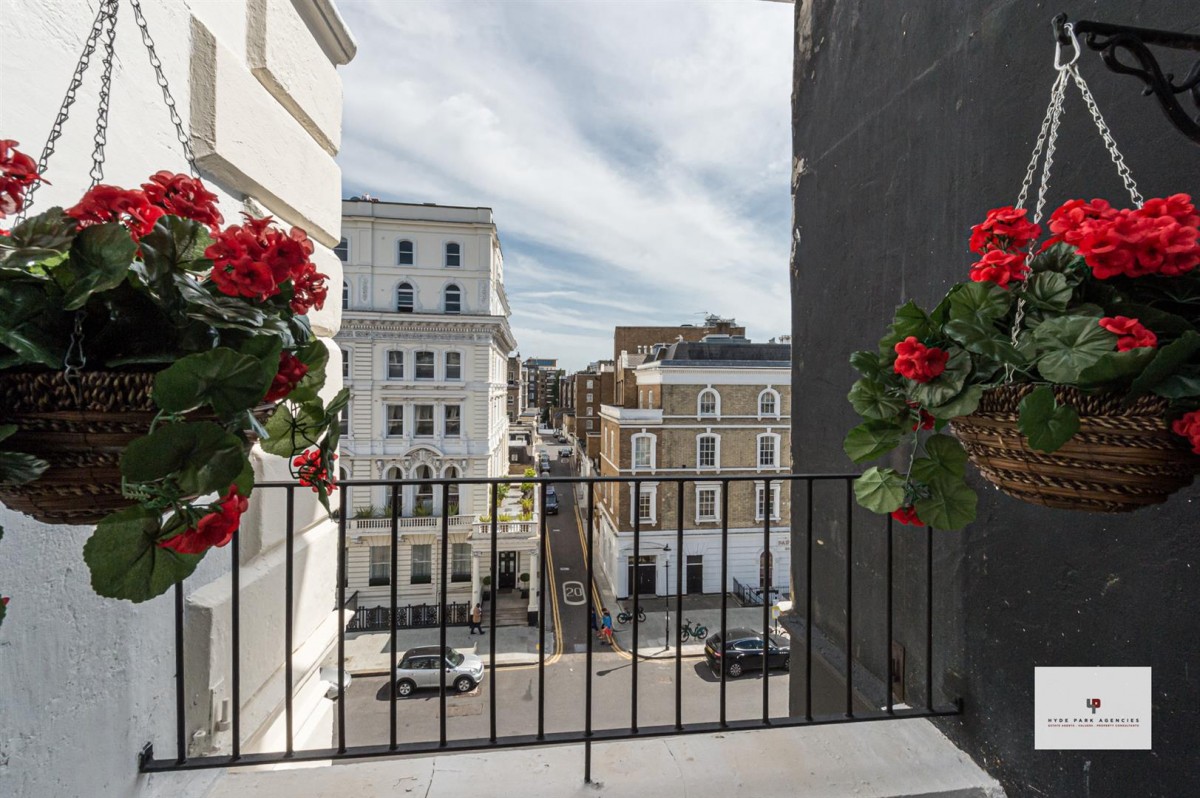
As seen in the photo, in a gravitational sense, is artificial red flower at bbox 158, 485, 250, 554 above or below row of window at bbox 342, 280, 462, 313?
below

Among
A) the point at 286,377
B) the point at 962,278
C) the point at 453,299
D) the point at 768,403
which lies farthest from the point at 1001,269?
the point at 453,299

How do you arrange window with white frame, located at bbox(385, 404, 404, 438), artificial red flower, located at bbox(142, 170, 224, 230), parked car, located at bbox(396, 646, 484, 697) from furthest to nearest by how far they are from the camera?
window with white frame, located at bbox(385, 404, 404, 438)
parked car, located at bbox(396, 646, 484, 697)
artificial red flower, located at bbox(142, 170, 224, 230)

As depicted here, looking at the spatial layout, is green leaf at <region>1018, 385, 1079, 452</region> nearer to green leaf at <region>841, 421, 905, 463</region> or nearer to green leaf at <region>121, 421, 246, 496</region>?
green leaf at <region>841, 421, 905, 463</region>

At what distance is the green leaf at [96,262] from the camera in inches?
Answer: 26.9

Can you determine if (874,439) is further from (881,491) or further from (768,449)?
(768,449)

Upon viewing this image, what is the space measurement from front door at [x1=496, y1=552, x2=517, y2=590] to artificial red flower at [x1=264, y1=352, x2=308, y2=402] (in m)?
15.8

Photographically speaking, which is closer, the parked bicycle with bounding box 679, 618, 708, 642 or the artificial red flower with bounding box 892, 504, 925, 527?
the artificial red flower with bounding box 892, 504, 925, 527

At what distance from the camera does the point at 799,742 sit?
70.3 inches

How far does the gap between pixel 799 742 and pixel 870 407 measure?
1254mm

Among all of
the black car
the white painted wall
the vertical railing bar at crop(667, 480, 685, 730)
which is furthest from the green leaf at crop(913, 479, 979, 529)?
the black car

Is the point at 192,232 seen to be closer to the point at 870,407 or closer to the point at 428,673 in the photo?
the point at 870,407

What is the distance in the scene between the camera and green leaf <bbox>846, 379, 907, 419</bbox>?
1.08 metres

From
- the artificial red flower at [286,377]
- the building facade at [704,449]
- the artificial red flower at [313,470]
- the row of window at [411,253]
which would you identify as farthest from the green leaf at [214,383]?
the row of window at [411,253]

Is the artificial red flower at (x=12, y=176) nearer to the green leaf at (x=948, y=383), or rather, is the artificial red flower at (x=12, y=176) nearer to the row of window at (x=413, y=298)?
the green leaf at (x=948, y=383)
